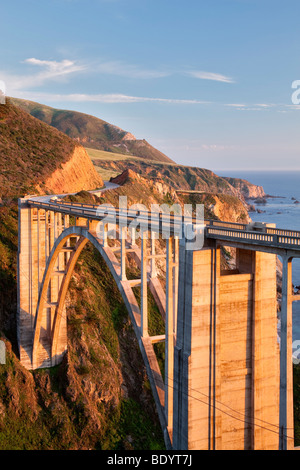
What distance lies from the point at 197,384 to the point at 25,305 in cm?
2497

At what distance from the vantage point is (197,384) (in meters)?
15.9

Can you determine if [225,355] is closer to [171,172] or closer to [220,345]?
[220,345]

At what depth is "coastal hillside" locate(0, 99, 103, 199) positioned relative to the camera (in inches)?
2322

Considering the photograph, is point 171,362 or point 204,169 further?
point 204,169

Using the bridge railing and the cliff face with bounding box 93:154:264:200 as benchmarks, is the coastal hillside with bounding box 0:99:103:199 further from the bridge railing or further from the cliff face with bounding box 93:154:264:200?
the cliff face with bounding box 93:154:264:200

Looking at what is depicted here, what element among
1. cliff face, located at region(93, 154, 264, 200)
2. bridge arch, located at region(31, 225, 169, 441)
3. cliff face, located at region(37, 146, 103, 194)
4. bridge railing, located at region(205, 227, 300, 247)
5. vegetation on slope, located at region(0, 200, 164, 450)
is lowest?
vegetation on slope, located at region(0, 200, 164, 450)

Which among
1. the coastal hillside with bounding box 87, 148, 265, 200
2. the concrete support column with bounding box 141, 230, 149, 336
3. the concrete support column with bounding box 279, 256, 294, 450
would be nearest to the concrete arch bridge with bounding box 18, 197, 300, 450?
the concrete support column with bounding box 141, 230, 149, 336

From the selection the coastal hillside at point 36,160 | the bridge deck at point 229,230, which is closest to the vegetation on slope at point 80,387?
the coastal hillside at point 36,160

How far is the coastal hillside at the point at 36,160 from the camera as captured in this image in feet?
193

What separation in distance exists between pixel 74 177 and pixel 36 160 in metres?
6.55

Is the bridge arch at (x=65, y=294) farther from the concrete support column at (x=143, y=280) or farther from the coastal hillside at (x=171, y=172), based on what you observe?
the coastal hillside at (x=171, y=172)

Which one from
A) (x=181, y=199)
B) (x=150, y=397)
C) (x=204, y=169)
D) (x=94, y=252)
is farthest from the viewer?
(x=204, y=169)
